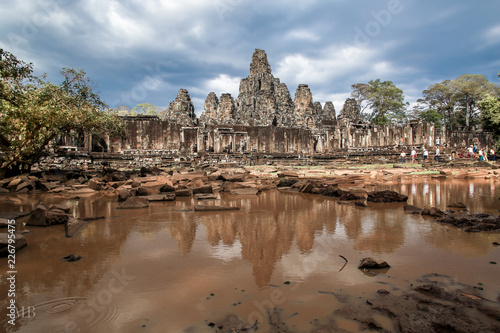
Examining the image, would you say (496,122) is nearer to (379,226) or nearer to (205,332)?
(379,226)

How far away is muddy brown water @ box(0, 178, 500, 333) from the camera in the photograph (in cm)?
191

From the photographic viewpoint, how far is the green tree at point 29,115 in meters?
8.99

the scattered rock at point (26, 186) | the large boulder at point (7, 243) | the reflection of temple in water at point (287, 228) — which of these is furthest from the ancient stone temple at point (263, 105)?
the large boulder at point (7, 243)

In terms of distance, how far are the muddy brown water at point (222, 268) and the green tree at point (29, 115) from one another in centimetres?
700

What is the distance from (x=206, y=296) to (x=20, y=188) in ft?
31.7

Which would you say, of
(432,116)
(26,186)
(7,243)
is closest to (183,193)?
(7,243)

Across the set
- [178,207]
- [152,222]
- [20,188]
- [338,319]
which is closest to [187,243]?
[152,222]

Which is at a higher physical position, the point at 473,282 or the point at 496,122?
the point at 496,122

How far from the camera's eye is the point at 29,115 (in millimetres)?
9023

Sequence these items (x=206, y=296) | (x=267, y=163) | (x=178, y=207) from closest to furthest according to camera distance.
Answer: (x=206, y=296) → (x=178, y=207) → (x=267, y=163)

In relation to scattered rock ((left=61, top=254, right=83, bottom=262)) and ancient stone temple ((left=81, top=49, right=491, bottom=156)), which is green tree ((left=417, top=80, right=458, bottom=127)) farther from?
scattered rock ((left=61, top=254, right=83, bottom=262))

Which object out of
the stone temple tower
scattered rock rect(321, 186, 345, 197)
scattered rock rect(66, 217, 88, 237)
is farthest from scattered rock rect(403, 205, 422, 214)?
the stone temple tower

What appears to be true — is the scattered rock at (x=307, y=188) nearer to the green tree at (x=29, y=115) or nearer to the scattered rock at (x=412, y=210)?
the scattered rock at (x=412, y=210)

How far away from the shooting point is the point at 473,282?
2.31 m
